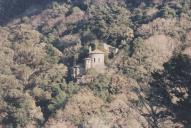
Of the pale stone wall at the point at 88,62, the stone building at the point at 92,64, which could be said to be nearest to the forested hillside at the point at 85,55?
the stone building at the point at 92,64

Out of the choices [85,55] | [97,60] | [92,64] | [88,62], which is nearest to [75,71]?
[88,62]

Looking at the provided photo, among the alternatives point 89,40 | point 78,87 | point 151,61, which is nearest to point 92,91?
point 78,87

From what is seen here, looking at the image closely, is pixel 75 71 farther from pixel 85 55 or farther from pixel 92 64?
pixel 85 55

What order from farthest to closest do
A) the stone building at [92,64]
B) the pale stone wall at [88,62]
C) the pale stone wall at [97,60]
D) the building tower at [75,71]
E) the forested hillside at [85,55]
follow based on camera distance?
the pale stone wall at [97,60]
the pale stone wall at [88,62]
the stone building at [92,64]
the building tower at [75,71]
the forested hillside at [85,55]

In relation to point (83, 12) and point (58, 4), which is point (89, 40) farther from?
point (58, 4)

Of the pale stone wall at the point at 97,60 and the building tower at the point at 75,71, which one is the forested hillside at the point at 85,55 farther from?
the building tower at the point at 75,71
